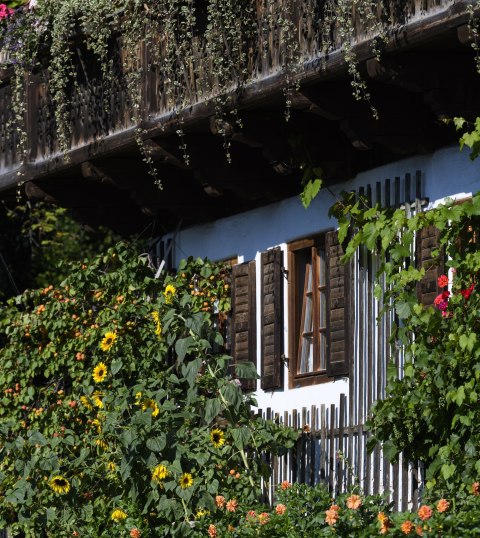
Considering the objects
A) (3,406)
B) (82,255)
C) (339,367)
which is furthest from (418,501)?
(82,255)

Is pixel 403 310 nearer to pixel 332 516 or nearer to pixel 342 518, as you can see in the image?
pixel 342 518

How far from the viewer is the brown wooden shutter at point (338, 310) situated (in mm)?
12617

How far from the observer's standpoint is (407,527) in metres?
8.34

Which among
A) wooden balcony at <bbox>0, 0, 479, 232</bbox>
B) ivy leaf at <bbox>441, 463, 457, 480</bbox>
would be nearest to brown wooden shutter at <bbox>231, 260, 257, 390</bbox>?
wooden balcony at <bbox>0, 0, 479, 232</bbox>

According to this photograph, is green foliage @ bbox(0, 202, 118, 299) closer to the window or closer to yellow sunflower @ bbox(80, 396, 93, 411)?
yellow sunflower @ bbox(80, 396, 93, 411)

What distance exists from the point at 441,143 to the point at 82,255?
12.0 metres

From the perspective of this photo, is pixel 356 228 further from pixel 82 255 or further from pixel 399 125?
pixel 82 255

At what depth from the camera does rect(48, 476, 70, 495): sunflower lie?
11.7 meters

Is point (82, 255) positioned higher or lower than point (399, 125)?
higher

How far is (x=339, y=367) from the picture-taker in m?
12.6

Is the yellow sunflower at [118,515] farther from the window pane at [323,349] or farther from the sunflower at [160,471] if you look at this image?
the window pane at [323,349]

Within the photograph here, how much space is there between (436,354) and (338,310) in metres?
2.38

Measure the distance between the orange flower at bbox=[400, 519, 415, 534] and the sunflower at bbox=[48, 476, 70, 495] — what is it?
383 cm

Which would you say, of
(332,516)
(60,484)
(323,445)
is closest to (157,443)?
(60,484)
